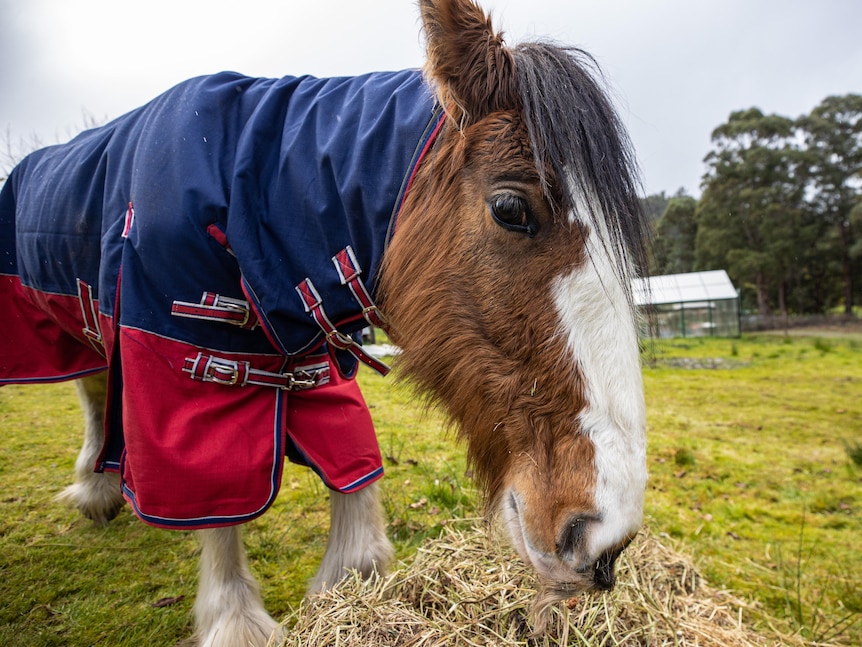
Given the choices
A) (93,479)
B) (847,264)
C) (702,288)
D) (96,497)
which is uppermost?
(847,264)

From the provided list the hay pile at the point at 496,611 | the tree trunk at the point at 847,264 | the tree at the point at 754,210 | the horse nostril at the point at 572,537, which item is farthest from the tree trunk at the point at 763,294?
the horse nostril at the point at 572,537

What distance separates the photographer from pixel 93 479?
10.9 ft

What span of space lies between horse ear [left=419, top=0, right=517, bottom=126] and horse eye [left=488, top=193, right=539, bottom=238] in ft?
1.05

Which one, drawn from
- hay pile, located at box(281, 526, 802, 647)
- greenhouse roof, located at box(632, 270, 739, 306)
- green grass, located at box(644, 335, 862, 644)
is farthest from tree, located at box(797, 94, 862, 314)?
hay pile, located at box(281, 526, 802, 647)

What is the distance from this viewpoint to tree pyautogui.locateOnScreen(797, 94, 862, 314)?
25578 mm

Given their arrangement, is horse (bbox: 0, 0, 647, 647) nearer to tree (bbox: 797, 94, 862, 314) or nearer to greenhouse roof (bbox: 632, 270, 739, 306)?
greenhouse roof (bbox: 632, 270, 739, 306)

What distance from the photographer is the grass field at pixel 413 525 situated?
2316mm

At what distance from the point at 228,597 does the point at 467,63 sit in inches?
90.8

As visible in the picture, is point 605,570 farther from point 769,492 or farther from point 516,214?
point 769,492

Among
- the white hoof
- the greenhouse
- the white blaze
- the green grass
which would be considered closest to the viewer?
the white blaze

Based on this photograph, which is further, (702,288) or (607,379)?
(702,288)

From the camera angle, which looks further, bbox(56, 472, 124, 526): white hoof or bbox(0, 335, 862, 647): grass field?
bbox(56, 472, 124, 526): white hoof

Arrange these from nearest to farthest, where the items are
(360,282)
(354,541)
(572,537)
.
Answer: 1. (572,537)
2. (360,282)
3. (354,541)

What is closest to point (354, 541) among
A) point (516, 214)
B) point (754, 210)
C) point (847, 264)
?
point (516, 214)
